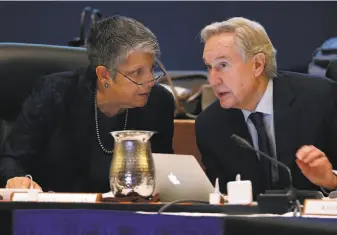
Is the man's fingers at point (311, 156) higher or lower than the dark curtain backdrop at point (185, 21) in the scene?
lower

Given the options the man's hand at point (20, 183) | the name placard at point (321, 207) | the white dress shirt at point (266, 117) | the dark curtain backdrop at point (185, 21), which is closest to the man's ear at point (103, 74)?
the white dress shirt at point (266, 117)

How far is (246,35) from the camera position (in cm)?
226

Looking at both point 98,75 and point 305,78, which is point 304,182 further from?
point 98,75

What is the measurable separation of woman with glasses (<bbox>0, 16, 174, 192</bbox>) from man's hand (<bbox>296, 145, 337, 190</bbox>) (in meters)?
0.68

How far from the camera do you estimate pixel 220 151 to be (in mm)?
2334

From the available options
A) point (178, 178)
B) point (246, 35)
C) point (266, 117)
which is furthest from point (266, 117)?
point (178, 178)

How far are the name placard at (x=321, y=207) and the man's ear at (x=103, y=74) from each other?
117cm

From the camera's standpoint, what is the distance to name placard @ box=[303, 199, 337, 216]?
1.34 meters

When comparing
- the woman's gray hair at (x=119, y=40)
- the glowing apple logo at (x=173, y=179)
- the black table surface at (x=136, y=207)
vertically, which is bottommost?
the black table surface at (x=136, y=207)

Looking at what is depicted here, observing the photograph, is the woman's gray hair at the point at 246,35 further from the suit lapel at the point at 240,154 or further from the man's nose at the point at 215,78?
the suit lapel at the point at 240,154

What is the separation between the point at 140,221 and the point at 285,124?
1021mm

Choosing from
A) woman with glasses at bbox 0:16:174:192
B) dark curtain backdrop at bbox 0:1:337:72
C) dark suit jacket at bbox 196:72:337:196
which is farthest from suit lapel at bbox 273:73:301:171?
dark curtain backdrop at bbox 0:1:337:72

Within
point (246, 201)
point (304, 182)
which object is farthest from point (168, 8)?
point (246, 201)

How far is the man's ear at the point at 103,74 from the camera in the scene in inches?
94.0
